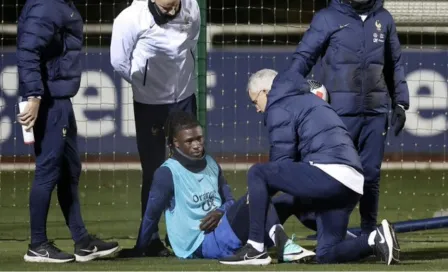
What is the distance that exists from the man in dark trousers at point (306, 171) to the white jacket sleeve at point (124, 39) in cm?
130

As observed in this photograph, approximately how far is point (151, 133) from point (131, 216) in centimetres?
255

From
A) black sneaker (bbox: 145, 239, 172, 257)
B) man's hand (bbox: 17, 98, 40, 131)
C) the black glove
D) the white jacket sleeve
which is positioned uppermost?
the white jacket sleeve

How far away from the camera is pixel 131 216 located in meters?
11.6

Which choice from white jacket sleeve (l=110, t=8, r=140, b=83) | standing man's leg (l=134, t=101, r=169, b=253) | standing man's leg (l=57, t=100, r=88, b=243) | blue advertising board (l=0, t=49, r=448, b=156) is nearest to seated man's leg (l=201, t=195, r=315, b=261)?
standing man's leg (l=57, t=100, r=88, b=243)

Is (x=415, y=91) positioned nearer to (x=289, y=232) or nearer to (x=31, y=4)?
(x=289, y=232)

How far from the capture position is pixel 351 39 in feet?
29.1

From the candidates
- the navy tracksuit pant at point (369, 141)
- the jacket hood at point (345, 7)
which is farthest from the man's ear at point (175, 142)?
the jacket hood at point (345, 7)

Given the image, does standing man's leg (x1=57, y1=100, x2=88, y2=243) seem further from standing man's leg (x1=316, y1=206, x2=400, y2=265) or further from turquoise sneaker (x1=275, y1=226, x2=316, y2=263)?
standing man's leg (x1=316, y1=206, x2=400, y2=265)

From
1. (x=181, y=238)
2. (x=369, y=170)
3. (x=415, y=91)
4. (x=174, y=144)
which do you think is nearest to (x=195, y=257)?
(x=181, y=238)

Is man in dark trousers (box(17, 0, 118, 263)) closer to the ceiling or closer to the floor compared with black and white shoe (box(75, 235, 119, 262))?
closer to the ceiling

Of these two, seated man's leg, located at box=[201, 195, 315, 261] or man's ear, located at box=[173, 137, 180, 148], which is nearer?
seated man's leg, located at box=[201, 195, 315, 261]

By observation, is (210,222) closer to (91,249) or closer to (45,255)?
(91,249)

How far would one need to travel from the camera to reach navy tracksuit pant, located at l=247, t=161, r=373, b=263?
26.0 ft

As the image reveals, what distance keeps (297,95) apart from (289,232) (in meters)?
2.66
